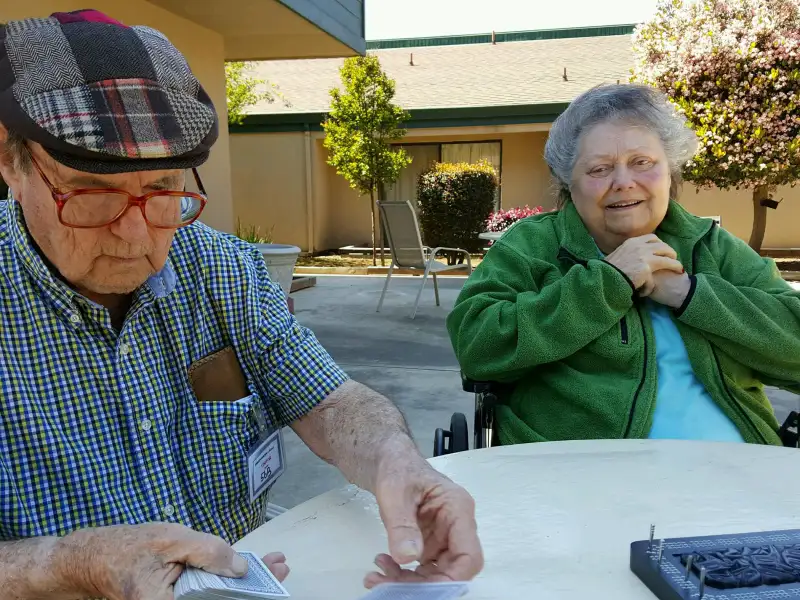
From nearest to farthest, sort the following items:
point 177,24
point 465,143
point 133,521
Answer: point 133,521
point 177,24
point 465,143

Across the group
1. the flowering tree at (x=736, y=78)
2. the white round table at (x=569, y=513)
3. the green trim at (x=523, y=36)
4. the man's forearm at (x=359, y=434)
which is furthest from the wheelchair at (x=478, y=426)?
the green trim at (x=523, y=36)

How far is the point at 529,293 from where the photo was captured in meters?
1.74

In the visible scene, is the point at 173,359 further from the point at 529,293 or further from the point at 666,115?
the point at 666,115

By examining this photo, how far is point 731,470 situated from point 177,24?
19.3 ft

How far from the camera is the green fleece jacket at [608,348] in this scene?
161 cm

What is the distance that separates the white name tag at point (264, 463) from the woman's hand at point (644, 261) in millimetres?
950

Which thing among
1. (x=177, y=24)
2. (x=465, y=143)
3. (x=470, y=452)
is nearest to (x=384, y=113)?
(x=465, y=143)

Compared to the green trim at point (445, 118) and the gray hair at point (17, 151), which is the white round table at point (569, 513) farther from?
the green trim at point (445, 118)

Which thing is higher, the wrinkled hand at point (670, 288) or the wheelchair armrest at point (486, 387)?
the wrinkled hand at point (670, 288)

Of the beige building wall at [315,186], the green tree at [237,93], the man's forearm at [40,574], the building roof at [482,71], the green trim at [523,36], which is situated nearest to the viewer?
the man's forearm at [40,574]

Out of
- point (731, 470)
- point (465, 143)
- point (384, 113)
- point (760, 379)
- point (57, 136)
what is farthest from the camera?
point (465, 143)

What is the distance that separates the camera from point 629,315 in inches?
67.2

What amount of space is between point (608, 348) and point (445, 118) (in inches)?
425

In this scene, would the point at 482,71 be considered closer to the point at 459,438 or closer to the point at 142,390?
the point at 459,438
